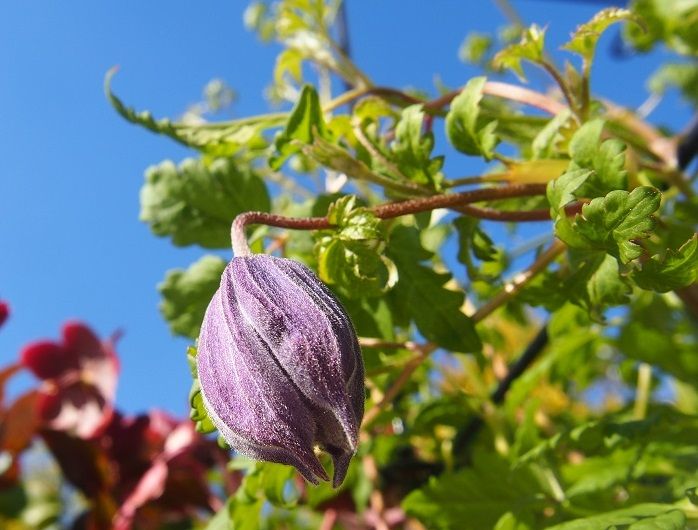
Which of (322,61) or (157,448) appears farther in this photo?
(157,448)

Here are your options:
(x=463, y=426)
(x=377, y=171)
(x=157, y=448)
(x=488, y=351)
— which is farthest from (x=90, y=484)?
(x=377, y=171)

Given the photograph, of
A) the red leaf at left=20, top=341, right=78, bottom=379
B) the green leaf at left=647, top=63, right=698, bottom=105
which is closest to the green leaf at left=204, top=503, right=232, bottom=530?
the red leaf at left=20, top=341, right=78, bottom=379

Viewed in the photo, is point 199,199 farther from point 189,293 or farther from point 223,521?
point 223,521

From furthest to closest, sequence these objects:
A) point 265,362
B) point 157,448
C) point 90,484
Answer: point 157,448, point 90,484, point 265,362

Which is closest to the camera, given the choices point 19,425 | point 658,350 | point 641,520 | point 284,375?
point 284,375

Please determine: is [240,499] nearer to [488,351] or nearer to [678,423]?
[678,423]

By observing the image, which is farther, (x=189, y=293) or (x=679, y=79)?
(x=679, y=79)

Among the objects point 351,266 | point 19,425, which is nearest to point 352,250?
point 351,266
